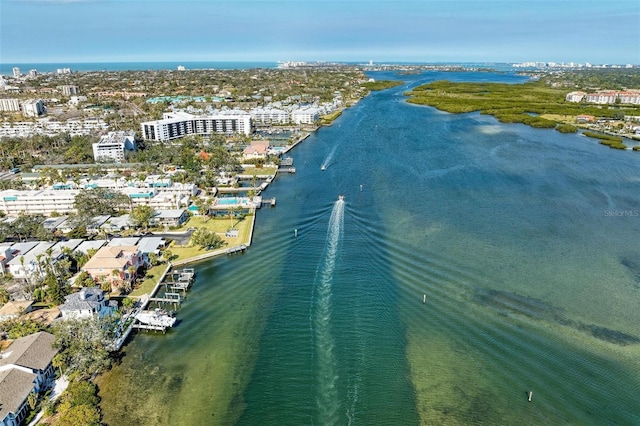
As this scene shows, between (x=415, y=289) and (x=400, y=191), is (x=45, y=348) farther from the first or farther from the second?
(x=400, y=191)

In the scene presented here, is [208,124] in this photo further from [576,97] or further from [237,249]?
[576,97]

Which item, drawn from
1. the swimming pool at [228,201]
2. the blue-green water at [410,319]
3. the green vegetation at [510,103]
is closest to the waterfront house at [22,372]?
the blue-green water at [410,319]

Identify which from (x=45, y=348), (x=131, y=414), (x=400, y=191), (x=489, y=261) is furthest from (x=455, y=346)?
(x=400, y=191)

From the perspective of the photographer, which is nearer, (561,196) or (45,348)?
(45,348)

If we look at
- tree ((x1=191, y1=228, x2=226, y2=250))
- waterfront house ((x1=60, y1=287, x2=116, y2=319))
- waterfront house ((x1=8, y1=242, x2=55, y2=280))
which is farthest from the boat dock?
waterfront house ((x1=8, y1=242, x2=55, y2=280))

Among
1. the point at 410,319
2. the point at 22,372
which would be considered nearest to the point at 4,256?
the point at 22,372

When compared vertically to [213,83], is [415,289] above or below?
below

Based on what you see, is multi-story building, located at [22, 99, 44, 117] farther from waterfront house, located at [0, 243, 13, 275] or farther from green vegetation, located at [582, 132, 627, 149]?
green vegetation, located at [582, 132, 627, 149]
